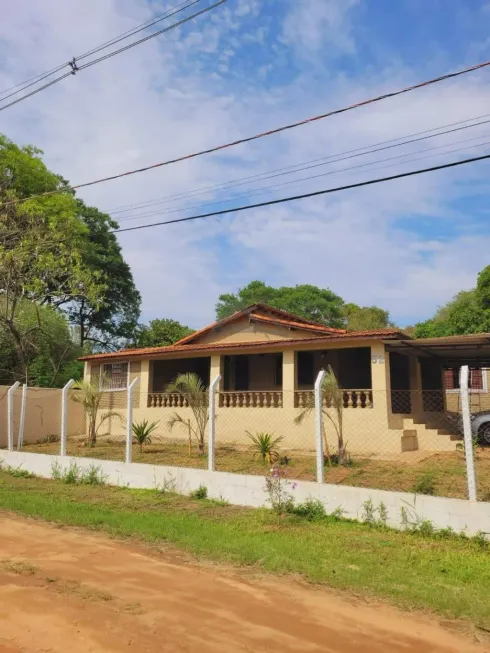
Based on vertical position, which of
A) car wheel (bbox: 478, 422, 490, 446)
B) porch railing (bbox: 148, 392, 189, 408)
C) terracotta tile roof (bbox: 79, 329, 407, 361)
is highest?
terracotta tile roof (bbox: 79, 329, 407, 361)

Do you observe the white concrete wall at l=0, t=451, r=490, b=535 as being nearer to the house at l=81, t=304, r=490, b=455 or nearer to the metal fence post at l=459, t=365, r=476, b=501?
the metal fence post at l=459, t=365, r=476, b=501

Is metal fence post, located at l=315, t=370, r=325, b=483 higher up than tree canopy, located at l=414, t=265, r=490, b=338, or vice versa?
tree canopy, located at l=414, t=265, r=490, b=338

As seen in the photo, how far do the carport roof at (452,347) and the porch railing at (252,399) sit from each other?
3.66 meters

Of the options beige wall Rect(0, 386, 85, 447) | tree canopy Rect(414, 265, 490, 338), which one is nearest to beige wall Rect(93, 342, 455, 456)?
beige wall Rect(0, 386, 85, 447)

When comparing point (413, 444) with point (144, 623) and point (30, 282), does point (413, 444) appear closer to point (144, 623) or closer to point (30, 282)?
point (144, 623)

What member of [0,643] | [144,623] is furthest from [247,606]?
[0,643]

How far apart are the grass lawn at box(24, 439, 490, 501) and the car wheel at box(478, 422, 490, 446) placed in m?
1.15

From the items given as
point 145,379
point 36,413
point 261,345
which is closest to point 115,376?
point 145,379

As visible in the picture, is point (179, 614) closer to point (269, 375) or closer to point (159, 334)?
point (269, 375)

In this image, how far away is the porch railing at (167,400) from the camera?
1708cm

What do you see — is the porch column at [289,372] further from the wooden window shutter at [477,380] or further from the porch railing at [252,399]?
the wooden window shutter at [477,380]

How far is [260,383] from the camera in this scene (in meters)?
18.5

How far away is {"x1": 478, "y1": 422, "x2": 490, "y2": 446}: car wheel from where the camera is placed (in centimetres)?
1277

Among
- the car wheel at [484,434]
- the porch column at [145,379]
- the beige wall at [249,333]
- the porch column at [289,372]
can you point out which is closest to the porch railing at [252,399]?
the porch column at [289,372]
